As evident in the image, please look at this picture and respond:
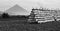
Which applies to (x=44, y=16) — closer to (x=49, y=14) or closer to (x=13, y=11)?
(x=49, y=14)

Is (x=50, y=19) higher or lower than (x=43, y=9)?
lower

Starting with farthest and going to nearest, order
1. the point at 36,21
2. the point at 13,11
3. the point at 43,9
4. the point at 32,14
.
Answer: the point at 13,11, the point at 43,9, the point at 32,14, the point at 36,21

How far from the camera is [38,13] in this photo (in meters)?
17.3

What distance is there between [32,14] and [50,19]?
3129 mm

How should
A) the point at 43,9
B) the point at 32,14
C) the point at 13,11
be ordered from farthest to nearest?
the point at 13,11
the point at 43,9
the point at 32,14

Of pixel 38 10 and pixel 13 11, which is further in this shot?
pixel 13 11

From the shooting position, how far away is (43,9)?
19.0 meters

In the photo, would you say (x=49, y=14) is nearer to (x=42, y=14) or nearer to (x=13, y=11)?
(x=42, y=14)

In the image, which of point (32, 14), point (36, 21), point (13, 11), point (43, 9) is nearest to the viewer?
point (36, 21)

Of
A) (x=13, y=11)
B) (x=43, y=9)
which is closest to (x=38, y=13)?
(x=43, y=9)

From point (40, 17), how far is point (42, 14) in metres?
0.94

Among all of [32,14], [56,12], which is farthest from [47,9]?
[32,14]

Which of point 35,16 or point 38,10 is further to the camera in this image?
point 38,10

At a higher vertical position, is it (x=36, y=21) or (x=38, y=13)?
(x=38, y=13)
